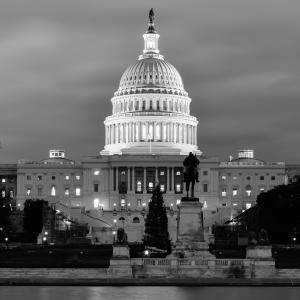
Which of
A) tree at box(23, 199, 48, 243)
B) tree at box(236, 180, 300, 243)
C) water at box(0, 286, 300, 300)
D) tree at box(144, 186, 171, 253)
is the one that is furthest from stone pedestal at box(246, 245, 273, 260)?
tree at box(23, 199, 48, 243)

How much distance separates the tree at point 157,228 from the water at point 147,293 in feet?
92.8

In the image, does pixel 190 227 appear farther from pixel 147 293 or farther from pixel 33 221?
pixel 33 221

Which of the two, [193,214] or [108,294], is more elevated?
[193,214]

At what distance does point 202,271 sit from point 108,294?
13583 mm

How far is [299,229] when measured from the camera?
487ft

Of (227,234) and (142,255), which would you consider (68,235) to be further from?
(142,255)

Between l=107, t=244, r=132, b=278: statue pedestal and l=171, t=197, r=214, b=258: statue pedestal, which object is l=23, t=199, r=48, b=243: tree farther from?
l=107, t=244, r=132, b=278: statue pedestal

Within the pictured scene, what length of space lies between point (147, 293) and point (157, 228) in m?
46.2

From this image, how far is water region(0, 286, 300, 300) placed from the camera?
213 feet

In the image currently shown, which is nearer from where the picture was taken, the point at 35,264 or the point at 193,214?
the point at 193,214

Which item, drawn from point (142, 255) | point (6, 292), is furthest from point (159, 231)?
point (6, 292)

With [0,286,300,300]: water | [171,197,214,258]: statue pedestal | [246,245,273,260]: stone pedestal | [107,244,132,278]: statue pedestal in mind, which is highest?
[171,197,214,258]: statue pedestal

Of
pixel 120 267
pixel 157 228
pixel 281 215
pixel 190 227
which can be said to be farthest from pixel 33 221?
pixel 120 267

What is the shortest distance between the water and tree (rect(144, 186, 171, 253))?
92.8 ft
